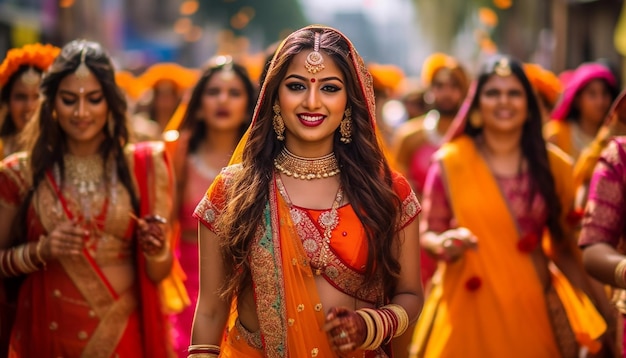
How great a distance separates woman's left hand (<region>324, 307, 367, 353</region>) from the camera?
3.46m

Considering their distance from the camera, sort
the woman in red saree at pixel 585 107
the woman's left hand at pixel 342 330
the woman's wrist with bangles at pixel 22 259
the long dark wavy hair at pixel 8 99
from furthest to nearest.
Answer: the woman in red saree at pixel 585 107
the long dark wavy hair at pixel 8 99
the woman's wrist with bangles at pixel 22 259
the woman's left hand at pixel 342 330

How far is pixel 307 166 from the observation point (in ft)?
12.9

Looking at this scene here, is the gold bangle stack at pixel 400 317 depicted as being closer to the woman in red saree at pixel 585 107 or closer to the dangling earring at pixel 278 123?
the dangling earring at pixel 278 123

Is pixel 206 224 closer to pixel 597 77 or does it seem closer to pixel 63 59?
pixel 63 59

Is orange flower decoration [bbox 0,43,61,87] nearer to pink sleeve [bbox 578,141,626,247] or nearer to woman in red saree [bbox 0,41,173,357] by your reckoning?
woman in red saree [bbox 0,41,173,357]

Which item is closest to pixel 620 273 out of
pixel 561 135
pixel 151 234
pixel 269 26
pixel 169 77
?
pixel 151 234

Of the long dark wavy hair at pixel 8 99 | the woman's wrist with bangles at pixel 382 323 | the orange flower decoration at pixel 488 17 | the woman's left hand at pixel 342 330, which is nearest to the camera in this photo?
the woman's left hand at pixel 342 330

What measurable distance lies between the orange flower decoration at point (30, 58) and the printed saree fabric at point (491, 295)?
8.22 feet

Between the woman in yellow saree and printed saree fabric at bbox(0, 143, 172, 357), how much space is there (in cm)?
171

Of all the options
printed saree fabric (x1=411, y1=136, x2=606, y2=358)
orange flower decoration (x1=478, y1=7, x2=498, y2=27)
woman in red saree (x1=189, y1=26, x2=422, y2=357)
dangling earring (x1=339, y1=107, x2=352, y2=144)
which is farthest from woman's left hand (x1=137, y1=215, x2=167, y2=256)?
orange flower decoration (x1=478, y1=7, x2=498, y2=27)

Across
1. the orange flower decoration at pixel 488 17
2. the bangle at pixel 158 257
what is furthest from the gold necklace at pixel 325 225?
Result: the orange flower decoration at pixel 488 17

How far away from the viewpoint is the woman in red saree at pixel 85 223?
506cm

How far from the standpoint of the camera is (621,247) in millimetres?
4668

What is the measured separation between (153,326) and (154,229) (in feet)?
1.76
